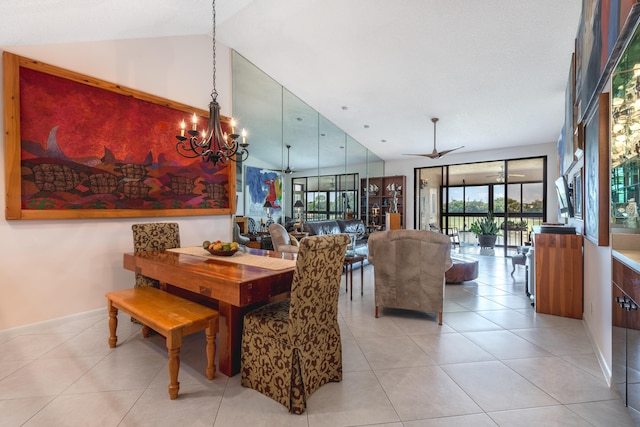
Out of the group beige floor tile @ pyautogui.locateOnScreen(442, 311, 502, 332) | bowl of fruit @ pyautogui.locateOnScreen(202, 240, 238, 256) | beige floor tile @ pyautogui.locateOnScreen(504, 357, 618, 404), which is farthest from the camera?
beige floor tile @ pyautogui.locateOnScreen(442, 311, 502, 332)

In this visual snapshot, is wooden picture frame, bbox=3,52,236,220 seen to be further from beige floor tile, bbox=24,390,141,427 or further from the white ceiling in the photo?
beige floor tile, bbox=24,390,141,427

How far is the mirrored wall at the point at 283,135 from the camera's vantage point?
15.3 ft

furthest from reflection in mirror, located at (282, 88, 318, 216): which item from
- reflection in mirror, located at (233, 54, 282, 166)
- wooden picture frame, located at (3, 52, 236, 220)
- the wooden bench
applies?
the wooden bench

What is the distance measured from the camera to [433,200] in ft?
30.9

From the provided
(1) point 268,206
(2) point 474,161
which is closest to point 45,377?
(1) point 268,206

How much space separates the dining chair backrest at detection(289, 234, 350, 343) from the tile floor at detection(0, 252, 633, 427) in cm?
48

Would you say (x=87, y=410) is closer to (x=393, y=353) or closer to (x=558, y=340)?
(x=393, y=353)

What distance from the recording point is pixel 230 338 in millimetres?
1983

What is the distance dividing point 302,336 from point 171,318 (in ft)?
2.95

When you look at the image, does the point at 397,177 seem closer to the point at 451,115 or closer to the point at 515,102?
the point at 451,115

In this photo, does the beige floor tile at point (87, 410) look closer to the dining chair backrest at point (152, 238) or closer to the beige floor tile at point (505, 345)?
the dining chair backrest at point (152, 238)

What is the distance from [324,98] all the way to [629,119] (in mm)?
4593

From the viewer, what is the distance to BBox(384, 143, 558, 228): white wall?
7113 mm

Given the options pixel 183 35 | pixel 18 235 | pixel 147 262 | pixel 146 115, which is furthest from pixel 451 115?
pixel 18 235
